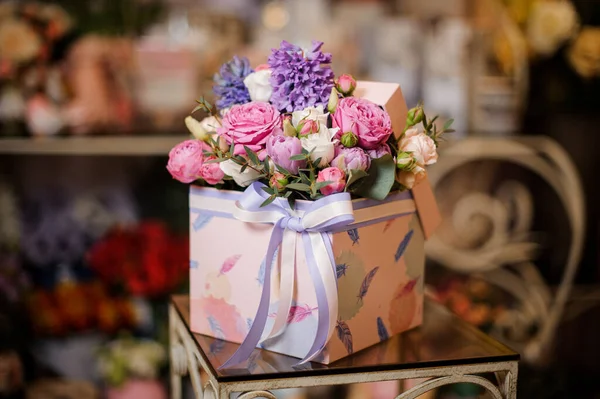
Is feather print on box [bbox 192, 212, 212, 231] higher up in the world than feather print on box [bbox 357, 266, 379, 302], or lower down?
higher up

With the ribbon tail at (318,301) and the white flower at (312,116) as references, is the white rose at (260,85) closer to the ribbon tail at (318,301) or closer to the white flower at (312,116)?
the white flower at (312,116)

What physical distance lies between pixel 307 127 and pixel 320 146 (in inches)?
1.2

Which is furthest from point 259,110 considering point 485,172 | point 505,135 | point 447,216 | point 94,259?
point 485,172

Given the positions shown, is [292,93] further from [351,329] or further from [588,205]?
[588,205]

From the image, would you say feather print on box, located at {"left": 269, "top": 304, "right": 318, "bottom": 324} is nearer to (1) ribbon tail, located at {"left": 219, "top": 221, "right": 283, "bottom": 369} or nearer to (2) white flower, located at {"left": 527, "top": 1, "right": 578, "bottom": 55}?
(1) ribbon tail, located at {"left": 219, "top": 221, "right": 283, "bottom": 369}

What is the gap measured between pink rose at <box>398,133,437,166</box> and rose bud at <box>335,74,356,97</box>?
0.33ft

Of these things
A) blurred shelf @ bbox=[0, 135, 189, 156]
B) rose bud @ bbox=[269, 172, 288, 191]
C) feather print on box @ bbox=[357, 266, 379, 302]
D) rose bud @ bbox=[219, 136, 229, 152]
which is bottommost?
blurred shelf @ bbox=[0, 135, 189, 156]

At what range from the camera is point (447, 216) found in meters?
2.47

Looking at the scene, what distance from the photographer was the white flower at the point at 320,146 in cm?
88

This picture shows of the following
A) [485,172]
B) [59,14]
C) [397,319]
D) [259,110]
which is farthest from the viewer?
[485,172]

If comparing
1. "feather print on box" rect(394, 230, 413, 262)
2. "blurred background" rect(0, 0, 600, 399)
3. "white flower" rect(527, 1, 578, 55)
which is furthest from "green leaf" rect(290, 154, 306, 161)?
"white flower" rect(527, 1, 578, 55)

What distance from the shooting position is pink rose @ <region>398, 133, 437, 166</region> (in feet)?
3.06

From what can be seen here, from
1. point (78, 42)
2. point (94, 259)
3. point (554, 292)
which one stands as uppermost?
point (78, 42)

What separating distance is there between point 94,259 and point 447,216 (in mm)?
1152
